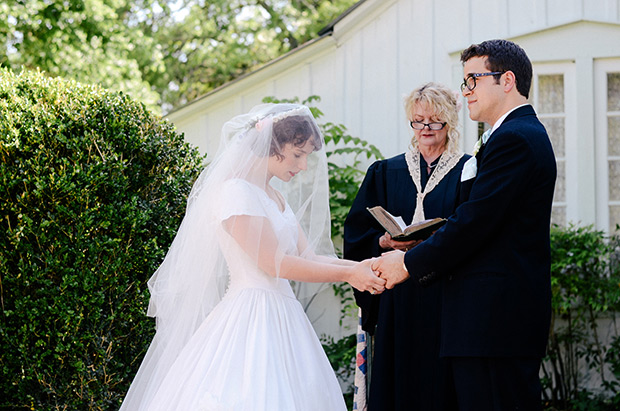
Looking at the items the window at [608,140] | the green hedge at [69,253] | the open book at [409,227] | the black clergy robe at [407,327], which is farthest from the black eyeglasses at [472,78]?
the window at [608,140]

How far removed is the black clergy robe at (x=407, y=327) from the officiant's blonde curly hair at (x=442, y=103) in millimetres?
136

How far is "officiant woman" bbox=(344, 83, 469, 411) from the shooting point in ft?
12.4

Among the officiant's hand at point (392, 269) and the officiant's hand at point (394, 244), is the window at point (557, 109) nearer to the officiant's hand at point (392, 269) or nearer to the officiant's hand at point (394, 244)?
the officiant's hand at point (394, 244)

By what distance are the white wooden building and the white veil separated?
3.14 meters

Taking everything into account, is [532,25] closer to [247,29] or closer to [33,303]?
[33,303]

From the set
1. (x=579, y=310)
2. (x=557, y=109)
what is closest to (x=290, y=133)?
(x=579, y=310)

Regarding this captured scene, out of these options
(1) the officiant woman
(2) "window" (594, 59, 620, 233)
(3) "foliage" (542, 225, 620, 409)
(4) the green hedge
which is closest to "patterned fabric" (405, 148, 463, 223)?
(1) the officiant woman

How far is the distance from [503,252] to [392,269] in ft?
2.06

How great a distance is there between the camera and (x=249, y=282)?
3.50 meters

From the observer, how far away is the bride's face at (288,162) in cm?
356

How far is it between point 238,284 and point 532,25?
163 inches

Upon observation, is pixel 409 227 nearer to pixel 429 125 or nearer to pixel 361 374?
pixel 429 125

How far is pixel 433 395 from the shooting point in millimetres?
3717

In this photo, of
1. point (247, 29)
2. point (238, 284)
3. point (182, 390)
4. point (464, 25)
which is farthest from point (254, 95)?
point (247, 29)
